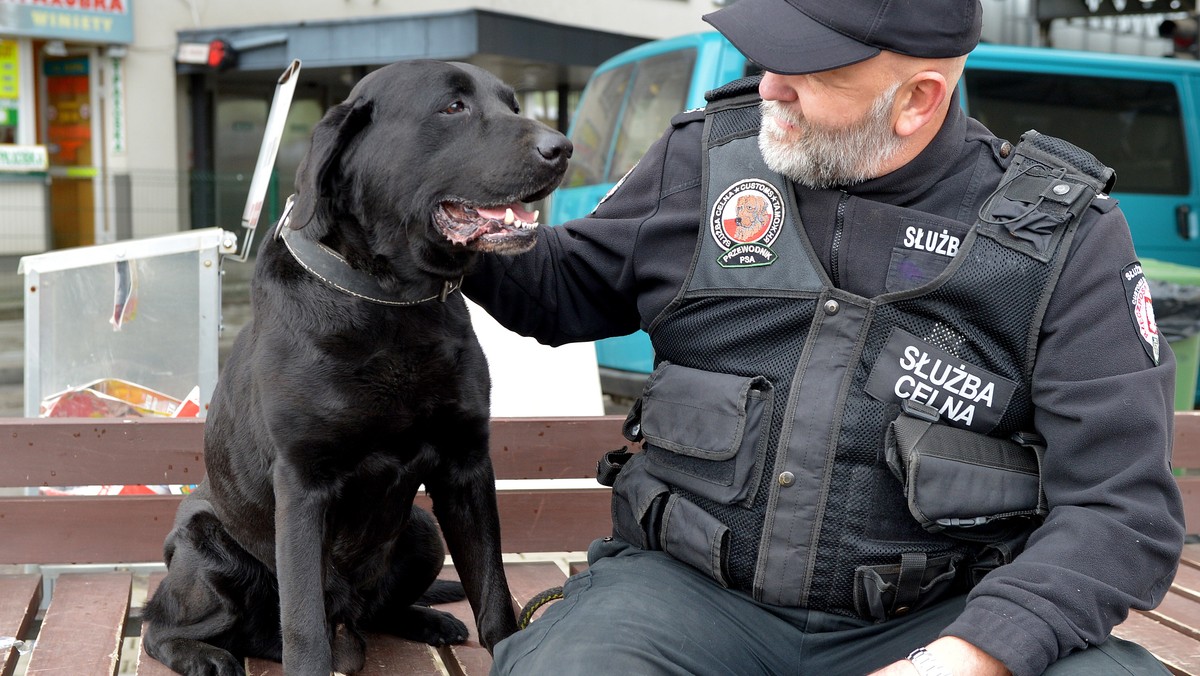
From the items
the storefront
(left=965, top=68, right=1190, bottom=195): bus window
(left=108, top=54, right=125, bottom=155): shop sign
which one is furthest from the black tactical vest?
(left=108, top=54, right=125, bottom=155): shop sign

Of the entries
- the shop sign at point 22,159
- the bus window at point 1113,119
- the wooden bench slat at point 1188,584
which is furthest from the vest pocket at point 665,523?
the shop sign at point 22,159

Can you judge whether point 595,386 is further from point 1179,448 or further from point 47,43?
point 47,43

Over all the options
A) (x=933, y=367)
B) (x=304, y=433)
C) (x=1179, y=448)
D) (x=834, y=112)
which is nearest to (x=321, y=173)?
(x=304, y=433)

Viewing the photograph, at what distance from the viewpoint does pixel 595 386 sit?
4.04 m

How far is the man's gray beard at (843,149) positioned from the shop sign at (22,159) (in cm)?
1343

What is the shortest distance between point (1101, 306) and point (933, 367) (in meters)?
0.27

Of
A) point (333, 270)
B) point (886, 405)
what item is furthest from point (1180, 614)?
point (333, 270)

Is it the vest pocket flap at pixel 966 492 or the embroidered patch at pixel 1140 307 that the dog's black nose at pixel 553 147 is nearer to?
the vest pocket flap at pixel 966 492

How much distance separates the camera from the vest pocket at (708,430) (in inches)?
76.8

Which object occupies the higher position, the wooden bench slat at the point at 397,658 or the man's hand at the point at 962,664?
the man's hand at the point at 962,664

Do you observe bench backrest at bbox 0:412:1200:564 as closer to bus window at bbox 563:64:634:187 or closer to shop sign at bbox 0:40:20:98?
bus window at bbox 563:64:634:187

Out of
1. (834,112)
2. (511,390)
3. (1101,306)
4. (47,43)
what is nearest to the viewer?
(1101,306)

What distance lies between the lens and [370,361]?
2.07 m

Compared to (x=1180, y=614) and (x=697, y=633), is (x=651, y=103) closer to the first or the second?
(x=1180, y=614)
